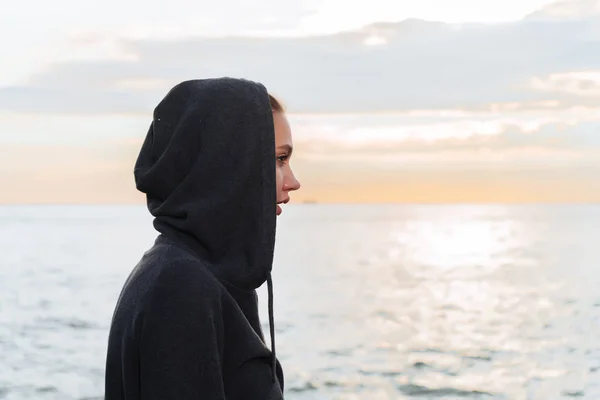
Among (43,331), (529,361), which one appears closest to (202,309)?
(529,361)

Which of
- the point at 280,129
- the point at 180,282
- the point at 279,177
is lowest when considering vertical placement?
the point at 180,282

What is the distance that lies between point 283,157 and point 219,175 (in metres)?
0.27

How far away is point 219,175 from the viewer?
7.23ft

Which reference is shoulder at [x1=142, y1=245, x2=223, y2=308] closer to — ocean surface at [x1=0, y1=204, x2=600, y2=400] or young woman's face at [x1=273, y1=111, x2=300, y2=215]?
young woman's face at [x1=273, y1=111, x2=300, y2=215]

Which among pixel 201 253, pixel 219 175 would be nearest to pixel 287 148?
pixel 219 175

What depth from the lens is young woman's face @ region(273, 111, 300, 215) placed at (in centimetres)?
239

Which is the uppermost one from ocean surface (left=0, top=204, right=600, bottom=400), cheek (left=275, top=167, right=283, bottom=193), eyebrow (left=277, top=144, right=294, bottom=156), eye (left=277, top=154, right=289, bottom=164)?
eyebrow (left=277, top=144, right=294, bottom=156)

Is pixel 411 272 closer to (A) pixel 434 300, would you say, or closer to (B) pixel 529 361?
(A) pixel 434 300

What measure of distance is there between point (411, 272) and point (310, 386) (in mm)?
30155

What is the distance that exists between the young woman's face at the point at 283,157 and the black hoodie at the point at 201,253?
0.09 meters

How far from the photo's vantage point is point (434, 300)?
30.3 m

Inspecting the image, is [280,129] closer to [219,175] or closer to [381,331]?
[219,175]

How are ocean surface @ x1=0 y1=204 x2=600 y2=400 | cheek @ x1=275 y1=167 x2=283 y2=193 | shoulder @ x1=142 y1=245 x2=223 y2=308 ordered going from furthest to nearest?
ocean surface @ x1=0 y1=204 x2=600 y2=400 < cheek @ x1=275 y1=167 x2=283 y2=193 < shoulder @ x1=142 y1=245 x2=223 y2=308

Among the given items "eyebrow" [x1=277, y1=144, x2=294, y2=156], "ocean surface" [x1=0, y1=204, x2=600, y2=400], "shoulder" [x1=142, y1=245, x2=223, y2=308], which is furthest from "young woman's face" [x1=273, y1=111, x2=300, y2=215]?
"ocean surface" [x1=0, y1=204, x2=600, y2=400]
